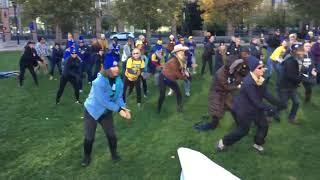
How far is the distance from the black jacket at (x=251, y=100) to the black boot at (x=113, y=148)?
2.22m

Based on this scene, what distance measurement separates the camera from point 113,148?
26.6 feet

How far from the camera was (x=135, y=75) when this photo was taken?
12.2 metres

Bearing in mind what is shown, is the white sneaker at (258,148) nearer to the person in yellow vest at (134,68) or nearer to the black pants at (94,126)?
the black pants at (94,126)

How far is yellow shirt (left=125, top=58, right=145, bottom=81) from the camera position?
12.1 meters

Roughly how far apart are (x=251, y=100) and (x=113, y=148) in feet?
8.46

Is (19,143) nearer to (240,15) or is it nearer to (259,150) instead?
(259,150)

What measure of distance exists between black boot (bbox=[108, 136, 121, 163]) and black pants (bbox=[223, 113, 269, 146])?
78.8 inches

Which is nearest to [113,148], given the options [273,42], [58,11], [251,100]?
[251,100]

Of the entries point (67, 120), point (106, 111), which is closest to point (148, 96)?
point (67, 120)

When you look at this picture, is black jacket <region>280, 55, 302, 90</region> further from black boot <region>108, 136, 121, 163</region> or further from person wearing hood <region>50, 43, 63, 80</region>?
person wearing hood <region>50, 43, 63, 80</region>

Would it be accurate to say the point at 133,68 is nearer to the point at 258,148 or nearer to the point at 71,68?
the point at 71,68

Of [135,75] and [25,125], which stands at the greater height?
[135,75]

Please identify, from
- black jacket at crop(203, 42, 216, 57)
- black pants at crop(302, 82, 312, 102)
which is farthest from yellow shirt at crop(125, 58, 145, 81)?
black jacket at crop(203, 42, 216, 57)

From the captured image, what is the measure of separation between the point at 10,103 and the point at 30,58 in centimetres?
320
